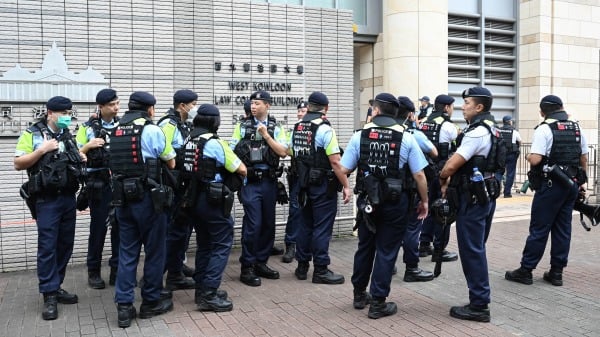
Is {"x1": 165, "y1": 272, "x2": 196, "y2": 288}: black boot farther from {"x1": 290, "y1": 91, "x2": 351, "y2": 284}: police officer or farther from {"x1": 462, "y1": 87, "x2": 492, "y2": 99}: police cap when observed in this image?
{"x1": 462, "y1": 87, "x2": 492, "y2": 99}: police cap

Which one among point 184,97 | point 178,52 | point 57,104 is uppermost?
point 178,52

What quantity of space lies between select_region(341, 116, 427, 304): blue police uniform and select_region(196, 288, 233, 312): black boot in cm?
140

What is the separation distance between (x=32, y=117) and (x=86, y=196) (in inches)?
61.2

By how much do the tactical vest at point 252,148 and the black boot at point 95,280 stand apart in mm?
2061

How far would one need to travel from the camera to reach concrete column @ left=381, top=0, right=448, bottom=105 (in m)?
15.3

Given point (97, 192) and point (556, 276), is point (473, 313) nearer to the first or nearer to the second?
point (556, 276)

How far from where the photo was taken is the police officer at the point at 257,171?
6.32 meters

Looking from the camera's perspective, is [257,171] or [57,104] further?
[257,171]

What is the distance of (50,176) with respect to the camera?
516 centimetres

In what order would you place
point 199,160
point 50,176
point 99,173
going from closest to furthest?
point 50,176 → point 199,160 → point 99,173

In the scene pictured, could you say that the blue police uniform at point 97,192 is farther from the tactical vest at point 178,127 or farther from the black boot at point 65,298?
the tactical vest at point 178,127

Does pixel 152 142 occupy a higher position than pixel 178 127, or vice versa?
pixel 178 127

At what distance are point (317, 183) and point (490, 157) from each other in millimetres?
1896

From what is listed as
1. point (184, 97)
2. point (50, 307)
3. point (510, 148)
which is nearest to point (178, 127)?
point (184, 97)
